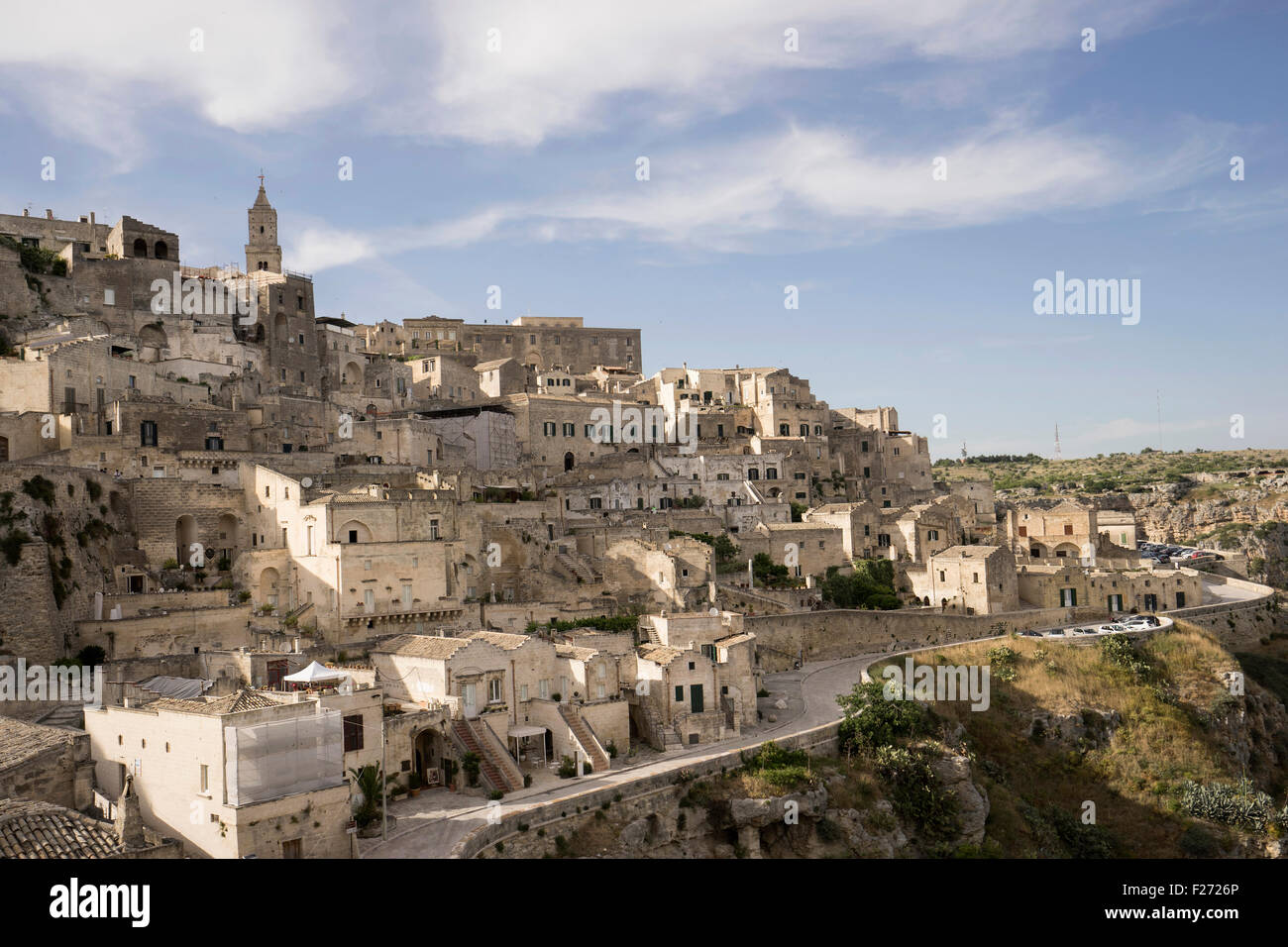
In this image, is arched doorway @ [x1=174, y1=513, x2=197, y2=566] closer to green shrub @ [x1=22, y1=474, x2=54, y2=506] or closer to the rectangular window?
green shrub @ [x1=22, y1=474, x2=54, y2=506]

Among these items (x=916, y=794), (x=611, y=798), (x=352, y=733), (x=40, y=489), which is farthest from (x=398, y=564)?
(x=916, y=794)

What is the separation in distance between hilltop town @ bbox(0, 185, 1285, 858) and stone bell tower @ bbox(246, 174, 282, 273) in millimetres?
192

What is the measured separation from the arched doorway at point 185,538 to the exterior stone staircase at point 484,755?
1509 cm

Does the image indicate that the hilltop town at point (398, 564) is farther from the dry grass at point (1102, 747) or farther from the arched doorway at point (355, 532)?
the dry grass at point (1102, 747)

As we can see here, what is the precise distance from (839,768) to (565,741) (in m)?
8.74

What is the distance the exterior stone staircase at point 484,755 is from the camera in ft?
88.7

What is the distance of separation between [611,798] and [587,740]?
13.8 ft

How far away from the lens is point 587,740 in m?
30.3

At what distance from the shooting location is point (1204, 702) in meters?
Result: 43.5

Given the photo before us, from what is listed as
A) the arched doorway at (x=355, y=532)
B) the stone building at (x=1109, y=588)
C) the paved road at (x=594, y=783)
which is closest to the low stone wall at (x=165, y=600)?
the arched doorway at (x=355, y=532)

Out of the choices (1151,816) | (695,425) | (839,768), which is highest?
(695,425)

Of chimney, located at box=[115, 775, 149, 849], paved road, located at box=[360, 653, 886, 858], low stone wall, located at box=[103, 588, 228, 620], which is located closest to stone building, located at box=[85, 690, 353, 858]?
chimney, located at box=[115, 775, 149, 849]
